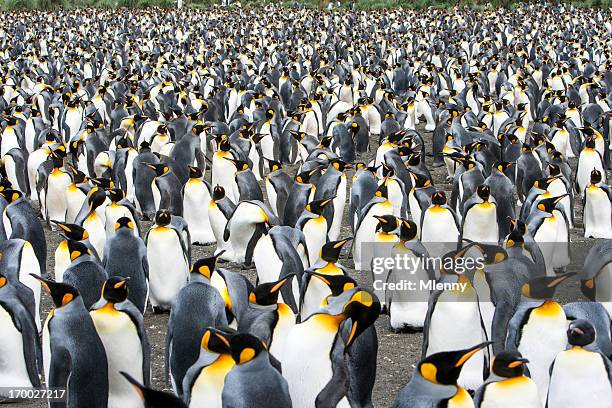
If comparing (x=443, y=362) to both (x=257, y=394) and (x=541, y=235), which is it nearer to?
Answer: (x=257, y=394)

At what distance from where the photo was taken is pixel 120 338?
4262 millimetres

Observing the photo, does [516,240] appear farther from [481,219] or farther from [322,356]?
[322,356]

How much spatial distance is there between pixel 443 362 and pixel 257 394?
2.27 ft

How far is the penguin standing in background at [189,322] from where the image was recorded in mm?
4262

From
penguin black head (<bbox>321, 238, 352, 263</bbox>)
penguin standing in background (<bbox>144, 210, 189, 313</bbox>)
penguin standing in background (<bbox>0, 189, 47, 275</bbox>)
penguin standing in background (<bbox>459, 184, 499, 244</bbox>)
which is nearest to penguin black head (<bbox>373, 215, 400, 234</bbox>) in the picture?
penguin black head (<bbox>321, 238, 352, 263</bbox>)

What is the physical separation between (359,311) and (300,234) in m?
2.15

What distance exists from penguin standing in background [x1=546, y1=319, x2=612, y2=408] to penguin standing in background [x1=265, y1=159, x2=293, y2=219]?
166 inches

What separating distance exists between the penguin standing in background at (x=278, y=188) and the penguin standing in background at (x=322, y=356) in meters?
4.01

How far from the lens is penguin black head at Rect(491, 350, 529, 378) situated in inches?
141

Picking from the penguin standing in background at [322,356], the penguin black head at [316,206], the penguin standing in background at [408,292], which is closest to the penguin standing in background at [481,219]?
the penguin black head at [316,206]

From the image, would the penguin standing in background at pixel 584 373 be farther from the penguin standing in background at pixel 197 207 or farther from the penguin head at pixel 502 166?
the penguin standing in background at pixel 197 207

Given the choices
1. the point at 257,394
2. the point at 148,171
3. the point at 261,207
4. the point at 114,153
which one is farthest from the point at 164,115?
Result: the point at 257,394

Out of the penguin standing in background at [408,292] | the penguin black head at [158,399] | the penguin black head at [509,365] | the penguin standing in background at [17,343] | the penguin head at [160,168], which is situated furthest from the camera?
the penguin head at [160,168]

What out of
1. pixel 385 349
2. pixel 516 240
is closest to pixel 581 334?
pixel 516 240
